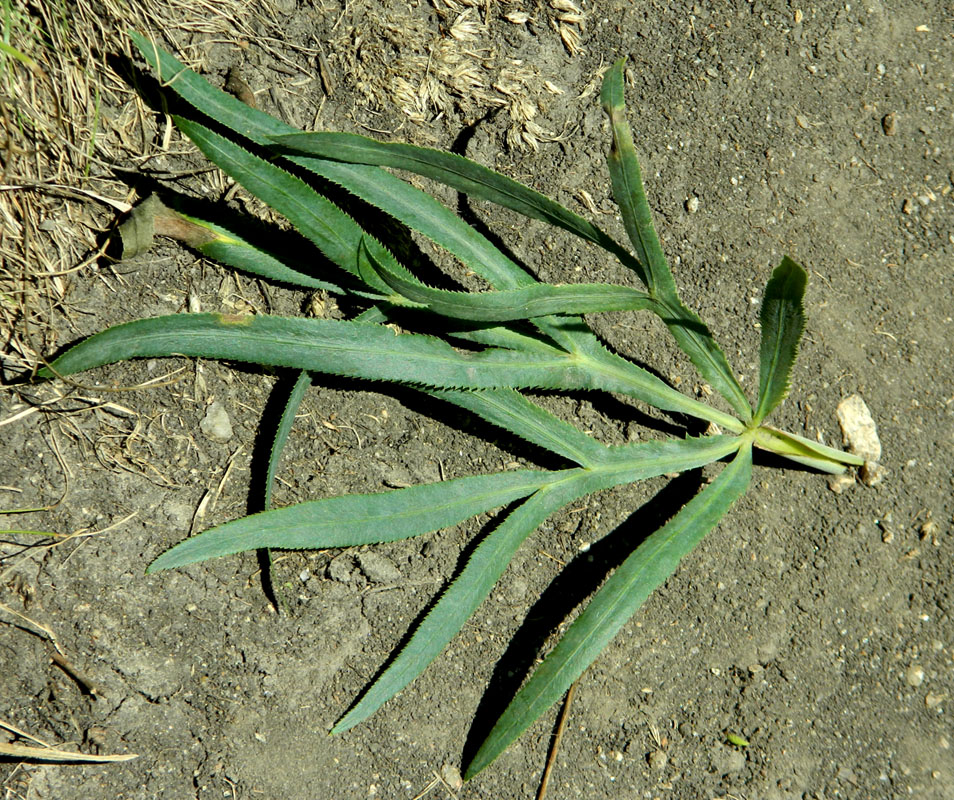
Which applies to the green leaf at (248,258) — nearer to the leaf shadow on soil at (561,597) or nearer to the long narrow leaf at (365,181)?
the long narrow leaf at (365,181)

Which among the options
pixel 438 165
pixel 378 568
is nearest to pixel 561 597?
pixel 378 568

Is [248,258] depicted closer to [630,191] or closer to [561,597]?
[630,191]

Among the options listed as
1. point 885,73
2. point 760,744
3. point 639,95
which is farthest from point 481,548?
point 885,73

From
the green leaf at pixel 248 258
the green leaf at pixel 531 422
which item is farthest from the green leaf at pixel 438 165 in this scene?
the green leaf at pixel 531 422

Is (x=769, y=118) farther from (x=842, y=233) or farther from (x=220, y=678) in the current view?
(x=220, y=678)

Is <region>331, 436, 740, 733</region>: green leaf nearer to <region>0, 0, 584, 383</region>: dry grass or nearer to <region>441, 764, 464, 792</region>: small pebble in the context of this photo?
<region>441, 764, 464, 792</region>: small pebble

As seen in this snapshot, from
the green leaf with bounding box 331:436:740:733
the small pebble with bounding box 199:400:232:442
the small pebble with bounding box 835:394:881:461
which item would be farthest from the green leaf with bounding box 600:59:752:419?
the small pebble with bounding box 199:400:232:442
